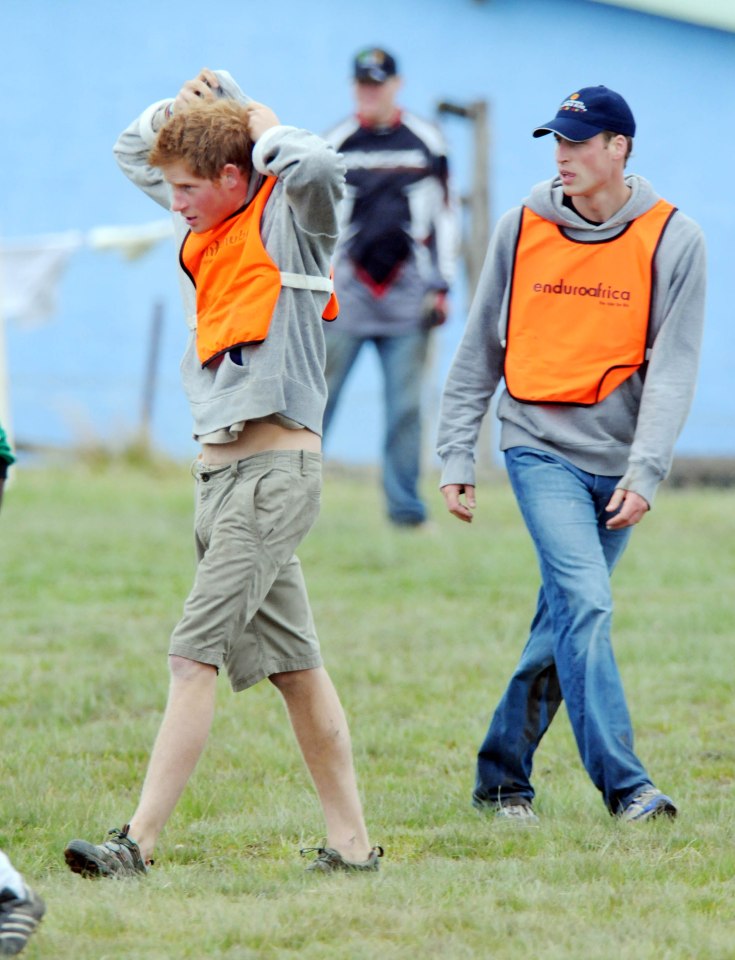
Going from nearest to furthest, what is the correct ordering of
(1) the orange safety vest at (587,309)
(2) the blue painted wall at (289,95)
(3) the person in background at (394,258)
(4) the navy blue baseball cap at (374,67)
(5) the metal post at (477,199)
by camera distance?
(1) the orange safety vest at (587,309) < (4) the navy blue baseball cap at (374,67) < (3) the person in background at (394,258) < (5) the metal post at (477,199) < (2) the blue painted wall at (289,95)

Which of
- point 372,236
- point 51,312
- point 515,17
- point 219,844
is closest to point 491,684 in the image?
point 219,844

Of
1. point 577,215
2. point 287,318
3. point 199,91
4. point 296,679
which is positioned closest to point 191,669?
point 296,679

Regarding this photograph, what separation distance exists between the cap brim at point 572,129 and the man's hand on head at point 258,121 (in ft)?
2.87

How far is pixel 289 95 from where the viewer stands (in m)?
20.6

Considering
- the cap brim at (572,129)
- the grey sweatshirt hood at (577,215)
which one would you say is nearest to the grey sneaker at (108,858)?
the grey sweatshirt hood at (577,215)

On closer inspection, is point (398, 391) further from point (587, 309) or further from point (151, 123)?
point (151, 123)

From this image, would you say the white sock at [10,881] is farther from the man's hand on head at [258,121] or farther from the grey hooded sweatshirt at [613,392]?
the grey hooded sweatshirt at [613,392]

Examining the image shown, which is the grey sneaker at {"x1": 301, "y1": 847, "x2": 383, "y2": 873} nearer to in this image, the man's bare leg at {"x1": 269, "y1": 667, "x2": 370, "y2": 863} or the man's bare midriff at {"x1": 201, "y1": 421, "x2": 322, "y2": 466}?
the man's bare leg at {"x1": 269, "y1": 667, "x2": 370, "y2": 863}

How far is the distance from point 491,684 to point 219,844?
225cm

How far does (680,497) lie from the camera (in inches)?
485

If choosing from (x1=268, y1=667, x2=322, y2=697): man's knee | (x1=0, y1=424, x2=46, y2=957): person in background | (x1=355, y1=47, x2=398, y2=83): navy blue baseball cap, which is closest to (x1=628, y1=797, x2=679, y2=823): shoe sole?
(x1=268, y1=667, x2=322, y2=697): man's knee

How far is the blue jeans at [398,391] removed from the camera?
30.9 ft

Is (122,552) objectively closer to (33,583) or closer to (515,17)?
(33,583)

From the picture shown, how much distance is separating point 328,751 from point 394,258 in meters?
5.86
